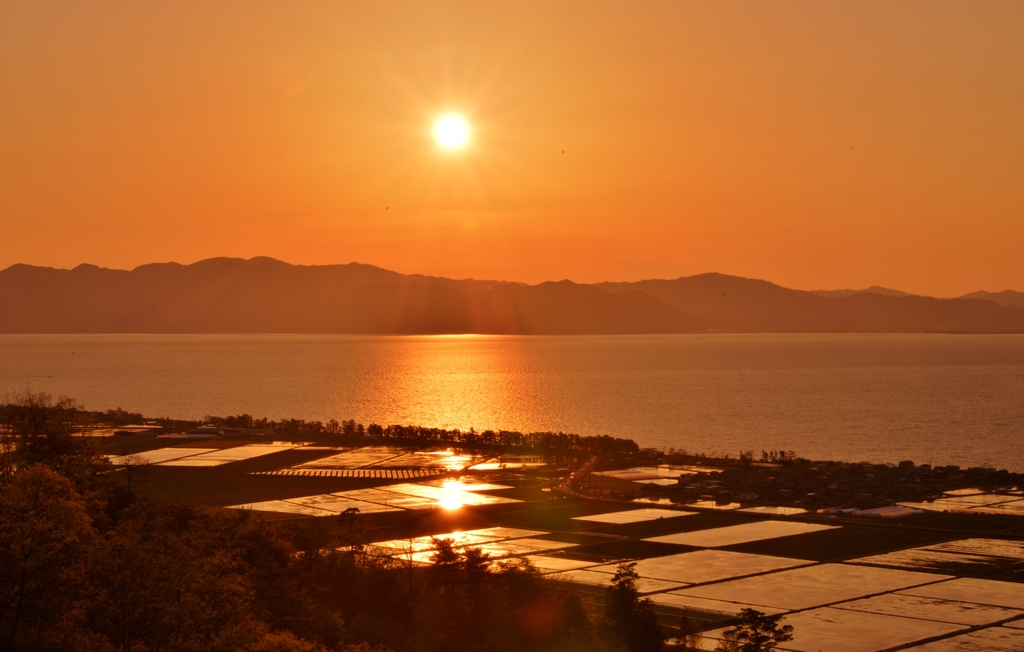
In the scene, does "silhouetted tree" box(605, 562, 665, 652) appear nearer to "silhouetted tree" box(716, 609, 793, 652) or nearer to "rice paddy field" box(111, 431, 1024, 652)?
"rice paddy field" box(111, 431, 1024, 652)

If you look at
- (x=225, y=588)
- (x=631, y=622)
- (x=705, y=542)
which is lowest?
→ (x=631, y=622)

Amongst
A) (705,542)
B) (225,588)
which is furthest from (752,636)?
(705,542)

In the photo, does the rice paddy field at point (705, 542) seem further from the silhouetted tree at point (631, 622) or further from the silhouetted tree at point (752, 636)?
the silhouetted tree at point (631, 622)

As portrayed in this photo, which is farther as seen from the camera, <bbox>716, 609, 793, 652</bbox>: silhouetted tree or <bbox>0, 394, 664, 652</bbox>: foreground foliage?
<bbox>716, 609, 793, 652</bbox>: silhouetted tree

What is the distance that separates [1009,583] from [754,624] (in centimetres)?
2246

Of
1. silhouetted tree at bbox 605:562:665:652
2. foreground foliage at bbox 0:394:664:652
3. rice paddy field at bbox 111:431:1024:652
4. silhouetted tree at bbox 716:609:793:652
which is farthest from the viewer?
rice paddy field at bbox 111:431:1024:652

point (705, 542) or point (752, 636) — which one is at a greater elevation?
point (705, 542)

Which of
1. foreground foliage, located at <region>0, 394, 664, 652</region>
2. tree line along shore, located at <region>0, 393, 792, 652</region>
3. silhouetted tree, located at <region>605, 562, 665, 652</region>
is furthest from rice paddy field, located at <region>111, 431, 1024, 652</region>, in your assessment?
foreground foliage, located at <region>0, 394, 664, 652</region>

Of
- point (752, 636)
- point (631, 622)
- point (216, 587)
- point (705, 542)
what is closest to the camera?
point (216, 587)

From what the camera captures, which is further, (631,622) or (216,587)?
(631,622)

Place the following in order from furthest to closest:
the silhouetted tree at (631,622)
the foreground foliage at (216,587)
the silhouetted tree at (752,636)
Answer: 1. the silhouetted tree at (631,622)
2. the silhouetted tree at (752,636)
3. the foreground foliage at (216,587)

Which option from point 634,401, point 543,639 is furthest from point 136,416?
point 543,639

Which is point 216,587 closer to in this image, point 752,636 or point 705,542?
point 752,636

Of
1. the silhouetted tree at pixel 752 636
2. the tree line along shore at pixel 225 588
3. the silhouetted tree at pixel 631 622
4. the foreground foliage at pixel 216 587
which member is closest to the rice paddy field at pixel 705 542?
the silhouetted tree at pixel 752 636
